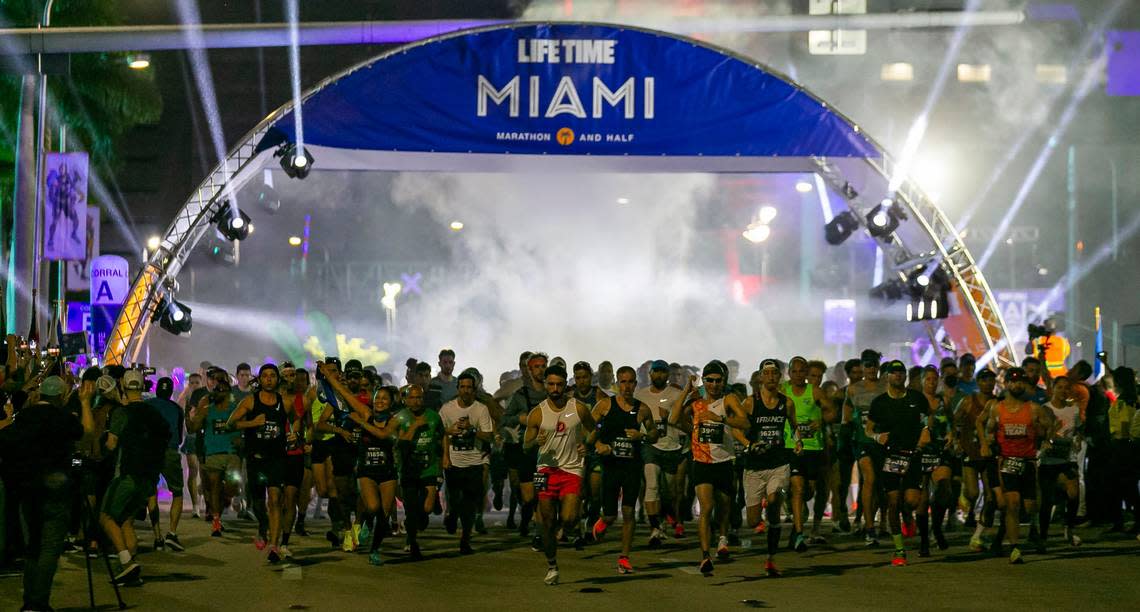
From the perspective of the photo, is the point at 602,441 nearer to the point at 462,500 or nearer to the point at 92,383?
the point at 462,500

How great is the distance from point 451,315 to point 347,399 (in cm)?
2908

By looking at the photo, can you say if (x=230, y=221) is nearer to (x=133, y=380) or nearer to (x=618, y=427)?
(x=133, y=380)

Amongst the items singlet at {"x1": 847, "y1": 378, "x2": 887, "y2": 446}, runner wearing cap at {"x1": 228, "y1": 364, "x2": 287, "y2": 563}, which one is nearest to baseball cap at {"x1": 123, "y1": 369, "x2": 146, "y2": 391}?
runner wearing cap at {"x1": 228, "y1": 364, "x2": 287, "y2": 563}

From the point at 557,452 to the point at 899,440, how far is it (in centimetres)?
337

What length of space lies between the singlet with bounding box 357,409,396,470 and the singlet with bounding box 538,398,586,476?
1.97m

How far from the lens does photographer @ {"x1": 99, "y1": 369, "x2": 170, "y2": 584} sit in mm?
11555

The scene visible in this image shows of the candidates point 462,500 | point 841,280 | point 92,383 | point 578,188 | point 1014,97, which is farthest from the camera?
point 1014,97

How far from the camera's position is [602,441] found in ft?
42.9

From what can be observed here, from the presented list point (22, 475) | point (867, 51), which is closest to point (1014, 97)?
point (867, 51)

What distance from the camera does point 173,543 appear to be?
46.4ft

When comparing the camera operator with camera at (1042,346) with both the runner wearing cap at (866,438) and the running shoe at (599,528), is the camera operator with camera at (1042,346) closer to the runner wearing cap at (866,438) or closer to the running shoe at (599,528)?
the runner wearing cap at (866,438)

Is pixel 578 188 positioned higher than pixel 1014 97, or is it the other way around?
pixel 1014 97

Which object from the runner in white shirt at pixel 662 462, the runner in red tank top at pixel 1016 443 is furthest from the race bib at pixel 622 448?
the runner in red tank top at pixel 1016 443

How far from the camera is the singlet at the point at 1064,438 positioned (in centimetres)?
1410
